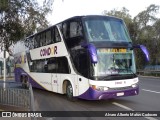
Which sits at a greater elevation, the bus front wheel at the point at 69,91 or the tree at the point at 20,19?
the tree at the point at 20,19

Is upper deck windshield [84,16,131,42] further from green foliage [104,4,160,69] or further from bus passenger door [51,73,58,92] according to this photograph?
green foliage [104,4,160,69]

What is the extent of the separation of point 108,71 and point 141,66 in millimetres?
35015

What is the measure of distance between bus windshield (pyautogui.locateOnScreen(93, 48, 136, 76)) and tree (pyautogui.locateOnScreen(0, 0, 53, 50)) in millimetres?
2625

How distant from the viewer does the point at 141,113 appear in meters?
9.86

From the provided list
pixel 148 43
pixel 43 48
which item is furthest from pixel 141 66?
pixel 43 48

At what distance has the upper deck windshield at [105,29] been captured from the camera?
39.1 feet

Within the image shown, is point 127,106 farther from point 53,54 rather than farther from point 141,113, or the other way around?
point 53,54

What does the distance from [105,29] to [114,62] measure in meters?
1.49

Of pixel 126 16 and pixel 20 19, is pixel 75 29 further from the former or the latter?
pixel 126 16

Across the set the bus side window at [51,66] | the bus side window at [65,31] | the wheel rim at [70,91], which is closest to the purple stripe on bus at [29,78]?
the bus side window at [51,66]

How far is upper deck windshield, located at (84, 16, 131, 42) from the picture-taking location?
11.9 meters

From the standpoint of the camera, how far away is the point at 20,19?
11414mm

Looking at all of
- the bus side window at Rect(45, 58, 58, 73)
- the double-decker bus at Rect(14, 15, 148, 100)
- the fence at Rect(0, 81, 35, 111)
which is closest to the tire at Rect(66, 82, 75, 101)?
the double-decker bus at Rect(14, 15, 148, 100)

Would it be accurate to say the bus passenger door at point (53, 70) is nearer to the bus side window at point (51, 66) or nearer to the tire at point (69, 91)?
the bus side window at point (51, 66)
